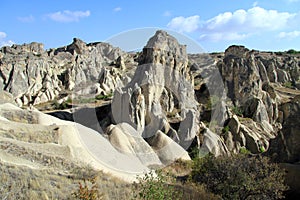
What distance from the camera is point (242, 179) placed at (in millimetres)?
8812

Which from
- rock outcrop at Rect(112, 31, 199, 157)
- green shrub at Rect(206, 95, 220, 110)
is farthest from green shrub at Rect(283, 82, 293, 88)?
rock outcrop at Rect(112, 31, 199, 157)

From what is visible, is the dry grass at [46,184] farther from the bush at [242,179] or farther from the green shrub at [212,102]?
the green shrub at [212,102]

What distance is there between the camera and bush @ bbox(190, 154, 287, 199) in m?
8.77

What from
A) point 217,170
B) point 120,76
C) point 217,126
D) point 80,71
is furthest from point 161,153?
point 80,71

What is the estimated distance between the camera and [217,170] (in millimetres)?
9617

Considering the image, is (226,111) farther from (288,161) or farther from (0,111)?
(0,111)

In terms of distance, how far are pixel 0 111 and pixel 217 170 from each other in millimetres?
8287

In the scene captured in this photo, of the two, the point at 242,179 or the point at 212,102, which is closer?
the point at 242,179

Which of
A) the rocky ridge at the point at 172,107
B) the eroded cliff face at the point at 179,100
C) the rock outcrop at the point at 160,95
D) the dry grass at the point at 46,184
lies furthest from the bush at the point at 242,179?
the rock outcrop at the point at 160,95

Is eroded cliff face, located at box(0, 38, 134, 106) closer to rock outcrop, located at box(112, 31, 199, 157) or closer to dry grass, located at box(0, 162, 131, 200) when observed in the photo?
rock outcrop, located at box(112, 31, 199, 157)

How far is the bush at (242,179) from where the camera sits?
8766 millimetres

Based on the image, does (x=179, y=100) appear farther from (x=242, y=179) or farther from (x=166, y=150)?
(x=242, y=179)

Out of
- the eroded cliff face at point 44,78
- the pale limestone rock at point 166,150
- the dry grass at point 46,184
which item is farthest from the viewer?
the eroded cliff face at point 44,78

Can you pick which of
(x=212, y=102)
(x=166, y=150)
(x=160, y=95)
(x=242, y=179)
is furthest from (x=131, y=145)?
(x=212, y=102)
